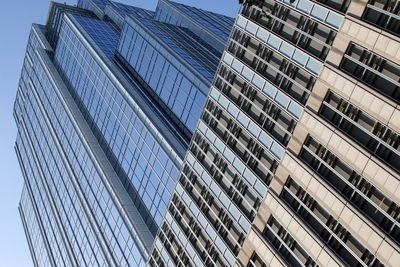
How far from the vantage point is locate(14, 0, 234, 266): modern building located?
72.8 metres

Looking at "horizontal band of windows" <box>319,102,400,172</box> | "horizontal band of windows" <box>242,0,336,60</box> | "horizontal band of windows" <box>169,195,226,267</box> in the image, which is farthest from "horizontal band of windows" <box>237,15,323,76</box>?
"horizontal band of windows" <box>169,195,226,267</box>

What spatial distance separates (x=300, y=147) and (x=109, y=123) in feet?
186

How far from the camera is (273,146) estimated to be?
4044 cm

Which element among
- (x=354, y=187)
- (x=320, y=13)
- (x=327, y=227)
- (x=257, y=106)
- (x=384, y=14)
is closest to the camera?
(x=384, y=14)

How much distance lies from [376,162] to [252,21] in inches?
786

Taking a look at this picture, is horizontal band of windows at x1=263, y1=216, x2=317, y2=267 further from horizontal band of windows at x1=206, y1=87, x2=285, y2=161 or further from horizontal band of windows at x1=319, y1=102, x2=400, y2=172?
horizontal band of windows at x1=319, y1=102, x2=400, y2=172

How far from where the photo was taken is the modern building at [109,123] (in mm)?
72750

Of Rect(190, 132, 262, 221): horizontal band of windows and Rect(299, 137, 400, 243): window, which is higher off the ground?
Rect(299, 137, 400, 243): window

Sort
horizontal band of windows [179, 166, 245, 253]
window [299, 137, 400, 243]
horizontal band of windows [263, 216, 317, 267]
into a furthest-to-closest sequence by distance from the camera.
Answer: horizontal band of windows [179, 166, 245, 253]
horizontal band of windows [263, 216, 317, 267]
window [299, 137, 400, 243]

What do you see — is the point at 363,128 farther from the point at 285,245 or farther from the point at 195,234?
the point at 195,234

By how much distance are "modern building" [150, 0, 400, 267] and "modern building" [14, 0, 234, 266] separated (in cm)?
1852

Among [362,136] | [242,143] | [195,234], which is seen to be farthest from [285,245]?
[195,234]

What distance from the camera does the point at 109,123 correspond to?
292 ft

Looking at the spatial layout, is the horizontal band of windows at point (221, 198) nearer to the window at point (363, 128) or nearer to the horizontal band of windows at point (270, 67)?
the horizontal band of windows at point (270, 67)
